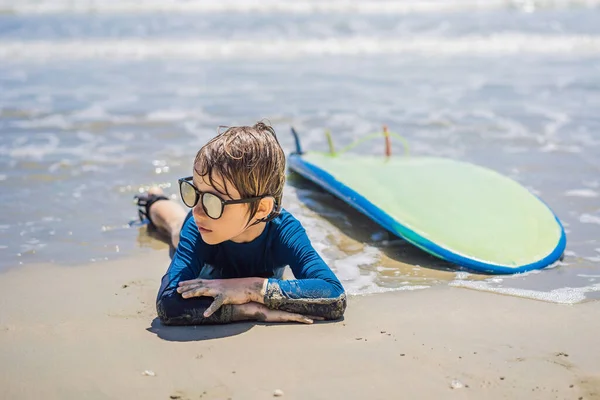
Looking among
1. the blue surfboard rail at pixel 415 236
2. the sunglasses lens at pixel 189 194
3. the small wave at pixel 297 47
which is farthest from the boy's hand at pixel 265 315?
the small wave at pixel 297 47

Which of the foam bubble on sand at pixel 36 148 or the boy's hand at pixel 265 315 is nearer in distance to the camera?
the boy's hand at pixel 265 315

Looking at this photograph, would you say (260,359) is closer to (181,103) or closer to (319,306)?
(319,306)

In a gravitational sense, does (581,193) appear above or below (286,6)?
below

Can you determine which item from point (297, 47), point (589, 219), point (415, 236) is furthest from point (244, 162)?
point (297, 47)

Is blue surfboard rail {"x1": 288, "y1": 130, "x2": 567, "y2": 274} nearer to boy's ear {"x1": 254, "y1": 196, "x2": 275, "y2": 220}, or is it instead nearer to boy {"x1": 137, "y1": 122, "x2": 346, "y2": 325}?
boy {"x1": 137, "y1": 122, "x2": 346, "y2": 325}

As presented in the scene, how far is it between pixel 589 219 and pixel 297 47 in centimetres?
817

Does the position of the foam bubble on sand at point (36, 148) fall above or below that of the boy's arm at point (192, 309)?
above

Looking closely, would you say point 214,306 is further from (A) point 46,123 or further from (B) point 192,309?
(A) point 46,123

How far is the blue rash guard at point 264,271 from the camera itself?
2631 millimetres

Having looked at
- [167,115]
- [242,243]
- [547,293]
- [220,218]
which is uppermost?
[167,115]

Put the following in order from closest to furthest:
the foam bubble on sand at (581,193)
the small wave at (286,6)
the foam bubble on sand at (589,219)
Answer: the foam bubble on sand at (589,219), the foam bubble on sand at (581,193), the small wave at (286,6)

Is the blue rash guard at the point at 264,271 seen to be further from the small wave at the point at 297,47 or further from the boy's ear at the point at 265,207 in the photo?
the small wave at the point at 297,47

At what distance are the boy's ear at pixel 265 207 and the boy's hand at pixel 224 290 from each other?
230 mm

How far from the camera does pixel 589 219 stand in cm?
398
